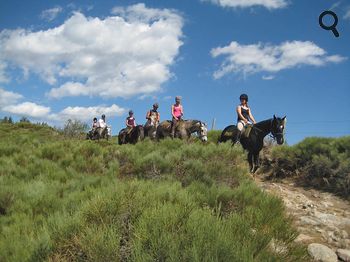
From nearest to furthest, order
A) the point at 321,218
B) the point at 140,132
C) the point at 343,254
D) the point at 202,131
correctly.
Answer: the point at 343,254 < the point at 321,218 < the point at 202,131 < the point at 140,132

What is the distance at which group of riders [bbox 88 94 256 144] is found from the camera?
16.3 meters

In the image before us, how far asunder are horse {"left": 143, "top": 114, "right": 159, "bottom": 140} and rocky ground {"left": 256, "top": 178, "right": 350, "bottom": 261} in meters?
10.5

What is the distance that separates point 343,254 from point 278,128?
809 centimetres

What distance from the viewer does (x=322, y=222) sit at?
9258 mm

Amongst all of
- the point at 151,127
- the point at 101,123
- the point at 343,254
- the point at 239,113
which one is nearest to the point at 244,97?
the point at 239,113

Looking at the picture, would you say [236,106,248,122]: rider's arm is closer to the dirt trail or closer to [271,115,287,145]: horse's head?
[271,115,287,145]: horse's head

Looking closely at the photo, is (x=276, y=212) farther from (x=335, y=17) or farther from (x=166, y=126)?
(x=166, y=126)

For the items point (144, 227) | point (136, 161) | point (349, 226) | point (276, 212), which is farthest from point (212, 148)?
point (144, 227)

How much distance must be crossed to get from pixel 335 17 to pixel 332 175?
7.74m

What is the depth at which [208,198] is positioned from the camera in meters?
7.36

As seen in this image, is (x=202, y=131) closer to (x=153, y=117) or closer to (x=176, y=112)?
(x=176, y=112)

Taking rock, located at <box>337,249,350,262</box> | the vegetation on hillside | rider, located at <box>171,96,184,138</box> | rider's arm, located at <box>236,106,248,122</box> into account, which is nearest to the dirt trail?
rock, located at <box>337,249,350,262</box>

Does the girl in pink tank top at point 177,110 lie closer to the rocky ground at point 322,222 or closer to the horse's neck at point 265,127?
the horse's neck at point 265,127

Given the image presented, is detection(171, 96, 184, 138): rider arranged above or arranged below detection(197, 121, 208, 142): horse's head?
above
